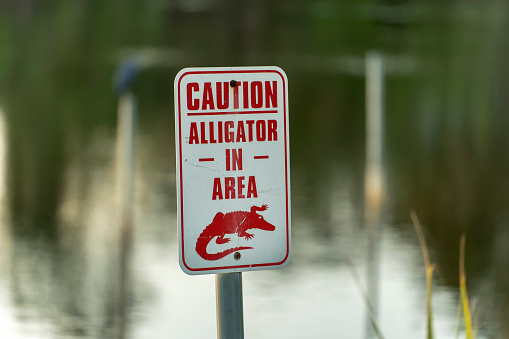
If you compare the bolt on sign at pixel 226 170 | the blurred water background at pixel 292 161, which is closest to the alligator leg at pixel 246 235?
the bolt on sign at pixel 226 170

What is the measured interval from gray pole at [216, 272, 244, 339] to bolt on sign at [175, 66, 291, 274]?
0.14ft

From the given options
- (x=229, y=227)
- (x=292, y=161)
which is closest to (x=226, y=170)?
(x=229, y=227)

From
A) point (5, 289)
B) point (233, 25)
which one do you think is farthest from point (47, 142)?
point (233, 25)

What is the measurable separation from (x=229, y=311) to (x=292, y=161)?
515 inches

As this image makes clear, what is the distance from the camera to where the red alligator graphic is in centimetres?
130

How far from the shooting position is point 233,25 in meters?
26.1

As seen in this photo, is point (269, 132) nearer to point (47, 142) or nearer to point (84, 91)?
point (47, 142)

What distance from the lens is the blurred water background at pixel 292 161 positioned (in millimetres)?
8473

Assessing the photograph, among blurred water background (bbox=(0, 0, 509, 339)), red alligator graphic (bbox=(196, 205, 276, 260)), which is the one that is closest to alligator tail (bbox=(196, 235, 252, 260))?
red alligator graphic (bbox=(196, 205, 276, 260))

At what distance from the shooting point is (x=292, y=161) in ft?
47.0

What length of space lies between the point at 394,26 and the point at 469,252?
16.5 metres

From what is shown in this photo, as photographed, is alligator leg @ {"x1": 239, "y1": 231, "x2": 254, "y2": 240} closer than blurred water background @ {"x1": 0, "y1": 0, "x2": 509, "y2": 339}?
Yes

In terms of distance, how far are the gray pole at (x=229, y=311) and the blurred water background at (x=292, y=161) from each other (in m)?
6.01

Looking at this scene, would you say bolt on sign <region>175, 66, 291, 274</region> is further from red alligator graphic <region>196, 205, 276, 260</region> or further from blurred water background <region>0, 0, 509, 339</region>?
blurred water background <region>0, 0, 509, 339</region>
